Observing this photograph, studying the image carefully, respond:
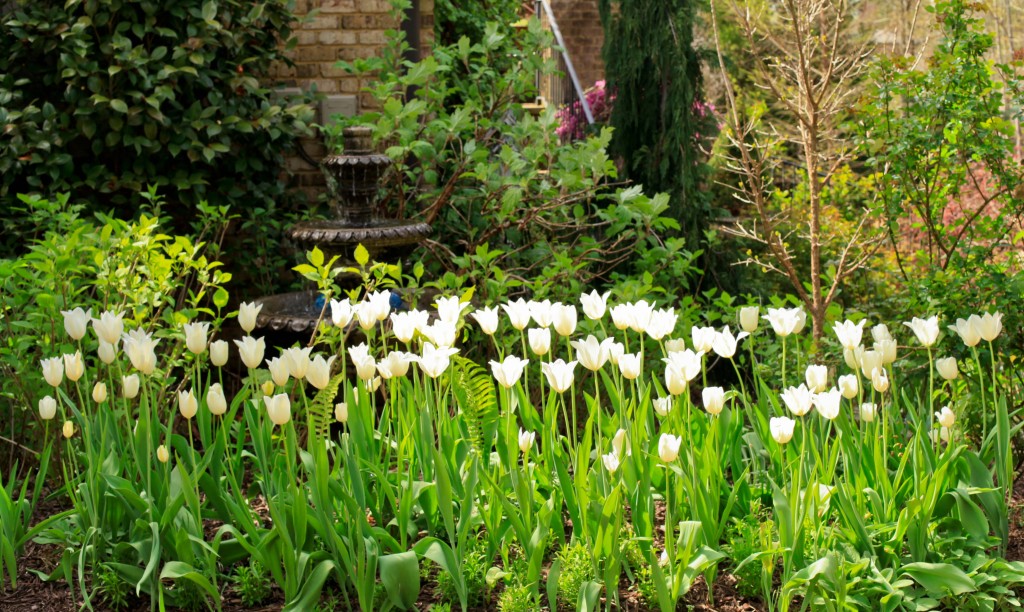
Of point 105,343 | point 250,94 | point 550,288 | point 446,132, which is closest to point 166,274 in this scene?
point 105,343

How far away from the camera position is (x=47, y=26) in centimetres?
550

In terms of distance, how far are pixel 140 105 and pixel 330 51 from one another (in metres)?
1.14

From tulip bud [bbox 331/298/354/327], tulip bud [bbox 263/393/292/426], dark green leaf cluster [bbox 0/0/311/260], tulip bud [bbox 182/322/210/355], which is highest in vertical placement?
dark green leaf cluster [bbox 0/0/311/260]

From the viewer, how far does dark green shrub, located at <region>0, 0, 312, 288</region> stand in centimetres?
553

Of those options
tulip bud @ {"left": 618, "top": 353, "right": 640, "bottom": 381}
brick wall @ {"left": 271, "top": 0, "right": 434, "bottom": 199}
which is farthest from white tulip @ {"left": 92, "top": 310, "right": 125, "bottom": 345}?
brick wall @ {"left": 271, "top": 0, "right": 434, "bottom": 199}

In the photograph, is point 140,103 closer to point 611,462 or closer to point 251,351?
point 251,351

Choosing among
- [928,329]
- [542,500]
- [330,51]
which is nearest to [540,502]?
[542,500]

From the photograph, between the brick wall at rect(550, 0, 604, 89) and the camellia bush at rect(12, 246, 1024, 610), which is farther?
the brick wall at rect(550, 0, 604, 89)

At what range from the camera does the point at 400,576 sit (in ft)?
8.03

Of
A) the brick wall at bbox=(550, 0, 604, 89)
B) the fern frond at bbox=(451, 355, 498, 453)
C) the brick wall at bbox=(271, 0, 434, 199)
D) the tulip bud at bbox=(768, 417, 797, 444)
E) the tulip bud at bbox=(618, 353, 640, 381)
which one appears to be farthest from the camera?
the brick wall at bbox=(550, 0, 604, 89)

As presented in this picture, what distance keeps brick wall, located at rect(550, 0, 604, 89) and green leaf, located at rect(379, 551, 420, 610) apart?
464 inches

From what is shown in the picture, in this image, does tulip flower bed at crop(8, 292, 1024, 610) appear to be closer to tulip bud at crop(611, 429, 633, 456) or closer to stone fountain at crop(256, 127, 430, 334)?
tulip bud at crop(611, 429, 633, 456)

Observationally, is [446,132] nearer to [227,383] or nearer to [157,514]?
[227,383]

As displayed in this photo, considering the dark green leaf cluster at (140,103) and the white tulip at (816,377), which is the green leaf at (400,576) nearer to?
the white tulip at (816,377)
